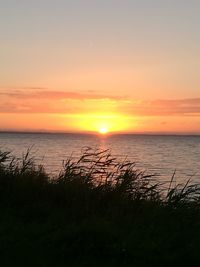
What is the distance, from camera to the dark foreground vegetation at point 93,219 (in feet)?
23.1

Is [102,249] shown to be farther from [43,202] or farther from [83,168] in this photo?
[83,168]

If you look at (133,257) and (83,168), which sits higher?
(83,168)

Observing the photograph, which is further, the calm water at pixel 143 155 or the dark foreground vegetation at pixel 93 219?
the calm water at pixel 143 155

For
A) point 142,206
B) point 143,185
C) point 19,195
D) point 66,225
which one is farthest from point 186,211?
point 19,195

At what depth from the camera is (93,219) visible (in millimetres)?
8516

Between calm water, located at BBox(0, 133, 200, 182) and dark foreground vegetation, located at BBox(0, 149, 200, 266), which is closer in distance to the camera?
dark foreground vegetation, located at BBox(0, 149, 200, 266)

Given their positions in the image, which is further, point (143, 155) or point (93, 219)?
point (143, 155)

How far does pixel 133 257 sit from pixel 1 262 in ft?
6.47

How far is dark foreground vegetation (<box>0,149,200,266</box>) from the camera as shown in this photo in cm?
704

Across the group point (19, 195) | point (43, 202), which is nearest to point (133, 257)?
point (43, 202)

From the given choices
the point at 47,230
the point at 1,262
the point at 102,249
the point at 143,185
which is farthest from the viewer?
the point at 143,185

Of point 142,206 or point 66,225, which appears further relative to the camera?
point 142,206

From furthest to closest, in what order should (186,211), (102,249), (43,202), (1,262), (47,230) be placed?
(43,202)
(186,211)
(47,230)
(102,249)
(1,262)

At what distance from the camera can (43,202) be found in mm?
10102
